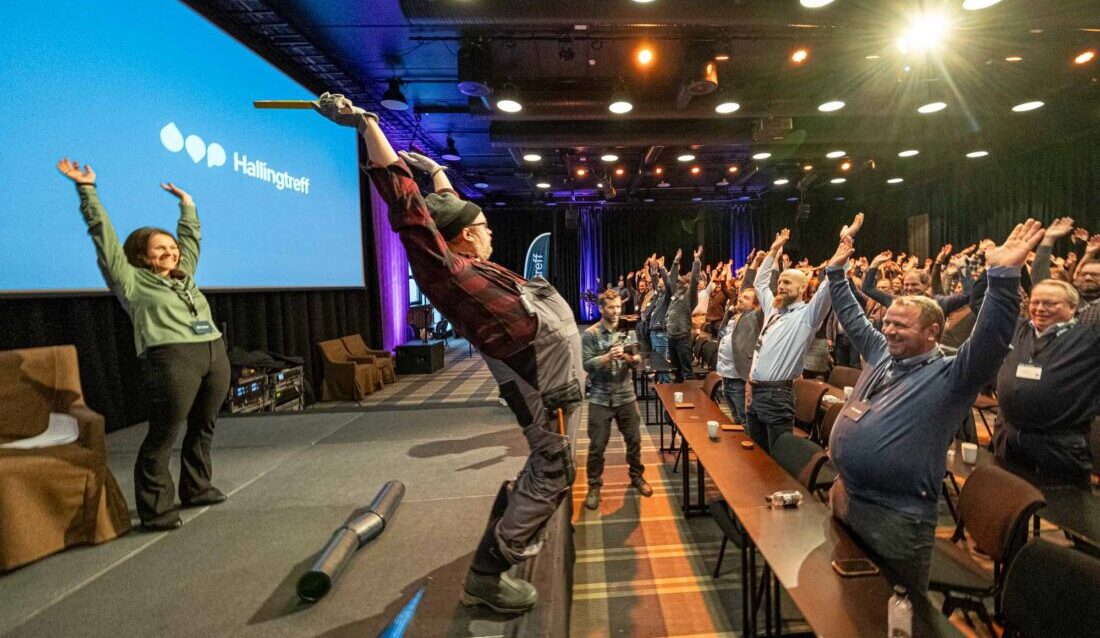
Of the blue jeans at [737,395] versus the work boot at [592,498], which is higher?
the blue jeans at [737,395]

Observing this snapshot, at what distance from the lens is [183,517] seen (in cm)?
240

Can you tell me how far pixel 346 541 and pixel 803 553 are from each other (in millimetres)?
1686

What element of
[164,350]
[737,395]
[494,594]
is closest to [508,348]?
[494,594]

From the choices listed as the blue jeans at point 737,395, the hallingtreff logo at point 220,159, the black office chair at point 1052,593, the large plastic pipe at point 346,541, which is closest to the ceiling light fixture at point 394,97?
the hallingtreff logo at point 220,159

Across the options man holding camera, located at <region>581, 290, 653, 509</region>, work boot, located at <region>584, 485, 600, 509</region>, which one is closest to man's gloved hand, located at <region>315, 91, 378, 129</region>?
man holding camera, located at <region>581, 290, 653, 509</region>

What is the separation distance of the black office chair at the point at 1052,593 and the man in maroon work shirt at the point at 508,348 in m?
1.41

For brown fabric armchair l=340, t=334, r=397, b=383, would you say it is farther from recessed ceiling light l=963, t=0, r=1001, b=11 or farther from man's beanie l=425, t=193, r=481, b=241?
recessed ceiling light l=963, t=0, r=1001, b=11

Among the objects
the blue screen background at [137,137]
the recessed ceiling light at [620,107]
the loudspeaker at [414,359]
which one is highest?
the recessed ceiling light at [620,107]

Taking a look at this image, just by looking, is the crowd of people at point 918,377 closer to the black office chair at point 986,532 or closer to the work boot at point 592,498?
the work boot at point 592,498

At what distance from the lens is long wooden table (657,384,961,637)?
51.3 inches

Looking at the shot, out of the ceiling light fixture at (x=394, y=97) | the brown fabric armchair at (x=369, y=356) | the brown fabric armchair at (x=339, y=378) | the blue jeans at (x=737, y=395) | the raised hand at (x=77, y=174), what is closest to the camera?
Result: the raised hand at (x=77, y=174)

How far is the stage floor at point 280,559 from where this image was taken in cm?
160

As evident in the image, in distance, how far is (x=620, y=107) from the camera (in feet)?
22.0

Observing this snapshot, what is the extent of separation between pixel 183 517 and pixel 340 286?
15.6 feet
